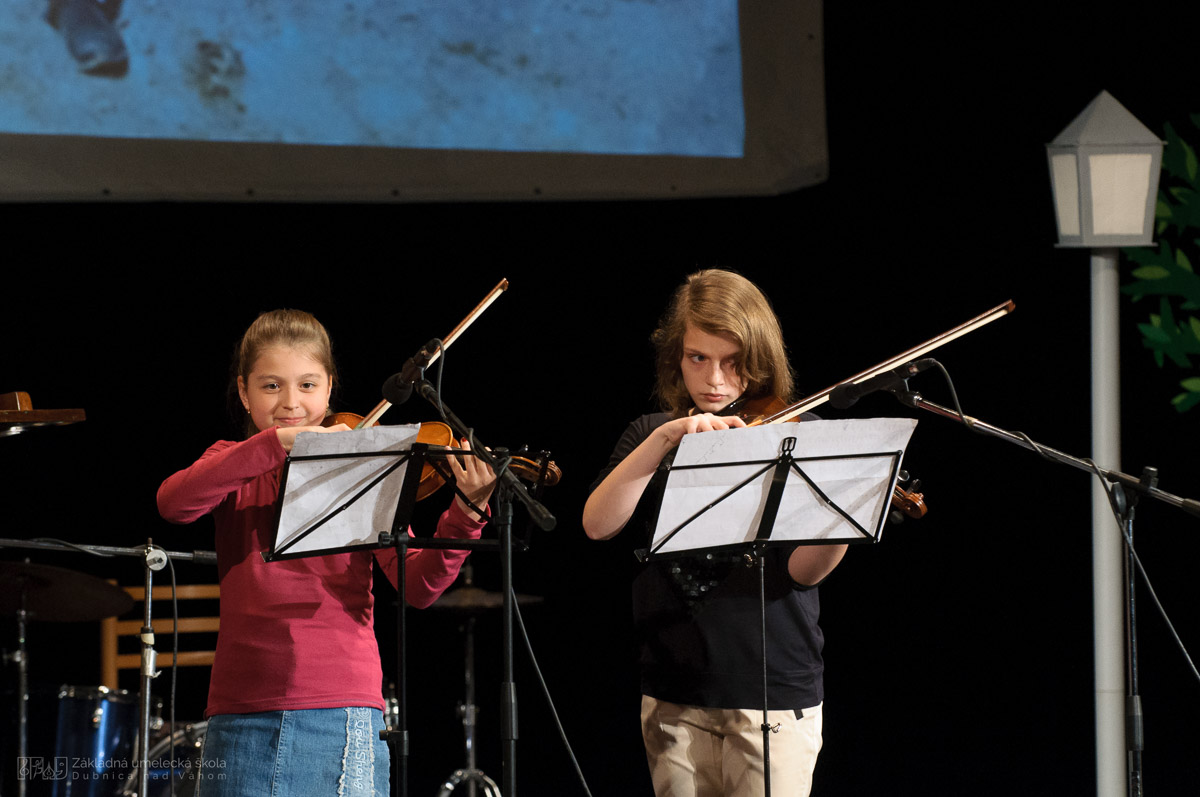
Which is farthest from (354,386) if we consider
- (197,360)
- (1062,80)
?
(1062,80)

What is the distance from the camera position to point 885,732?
4.06 metres

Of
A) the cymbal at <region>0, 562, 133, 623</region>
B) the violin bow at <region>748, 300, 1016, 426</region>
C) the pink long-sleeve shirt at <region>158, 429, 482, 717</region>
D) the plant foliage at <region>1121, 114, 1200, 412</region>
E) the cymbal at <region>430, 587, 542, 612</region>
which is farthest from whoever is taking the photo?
the plant foliage at <region>1121, 114, 1200, 412</region>

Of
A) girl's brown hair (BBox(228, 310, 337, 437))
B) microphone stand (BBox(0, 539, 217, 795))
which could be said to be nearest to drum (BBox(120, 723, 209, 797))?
microphone stand (BBox(0, 539, 217, 795))

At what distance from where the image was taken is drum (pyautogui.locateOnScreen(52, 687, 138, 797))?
322 centimetres

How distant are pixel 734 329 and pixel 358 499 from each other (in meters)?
0.68

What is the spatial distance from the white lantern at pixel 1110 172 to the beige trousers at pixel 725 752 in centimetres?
189

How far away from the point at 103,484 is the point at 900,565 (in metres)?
2.48

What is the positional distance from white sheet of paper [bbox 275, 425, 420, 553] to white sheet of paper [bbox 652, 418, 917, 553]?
391 mm

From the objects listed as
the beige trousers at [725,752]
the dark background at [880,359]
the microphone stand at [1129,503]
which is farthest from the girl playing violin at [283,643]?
the dark background at [880,359]

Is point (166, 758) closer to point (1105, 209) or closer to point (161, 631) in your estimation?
point (161, 631)

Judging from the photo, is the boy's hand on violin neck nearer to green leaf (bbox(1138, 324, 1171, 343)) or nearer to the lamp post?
the lamp post

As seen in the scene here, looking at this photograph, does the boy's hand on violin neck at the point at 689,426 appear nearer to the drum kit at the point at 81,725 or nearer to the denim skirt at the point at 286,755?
the denim skirt at the point at 286,755

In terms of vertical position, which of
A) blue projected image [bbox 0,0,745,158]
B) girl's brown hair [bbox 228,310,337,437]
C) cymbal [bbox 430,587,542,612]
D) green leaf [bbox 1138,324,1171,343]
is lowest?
cymbal [bbox 430,587,542,612]

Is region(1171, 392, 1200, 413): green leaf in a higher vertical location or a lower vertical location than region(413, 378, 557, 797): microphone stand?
higher
